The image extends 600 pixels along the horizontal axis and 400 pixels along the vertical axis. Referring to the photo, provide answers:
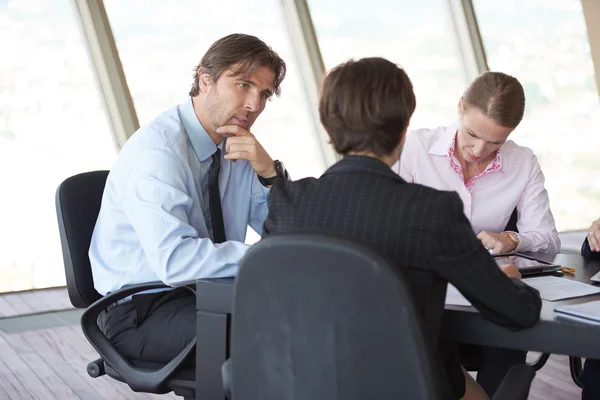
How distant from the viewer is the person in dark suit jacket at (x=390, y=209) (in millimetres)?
1510

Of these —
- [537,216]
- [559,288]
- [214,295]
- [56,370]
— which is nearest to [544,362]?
[537,216]

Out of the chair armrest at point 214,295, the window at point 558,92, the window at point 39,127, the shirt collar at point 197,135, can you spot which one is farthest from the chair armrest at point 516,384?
the window at point 558,92

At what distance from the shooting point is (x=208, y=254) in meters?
2.09

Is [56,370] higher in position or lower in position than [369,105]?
lower

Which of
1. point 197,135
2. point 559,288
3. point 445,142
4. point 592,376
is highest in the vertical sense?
point 197,135

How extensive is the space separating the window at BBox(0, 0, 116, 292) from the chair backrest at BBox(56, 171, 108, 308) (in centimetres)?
225

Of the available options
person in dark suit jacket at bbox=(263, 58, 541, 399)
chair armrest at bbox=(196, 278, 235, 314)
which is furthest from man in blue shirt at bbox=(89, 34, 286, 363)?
person in dark suit jacket at bbox=(263, 58, 541, 399)

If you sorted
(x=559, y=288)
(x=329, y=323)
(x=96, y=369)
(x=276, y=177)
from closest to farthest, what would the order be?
(x=329, y=323), (x=559, y=288), (x=96, y=369), (x=276, y=177)

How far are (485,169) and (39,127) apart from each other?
116 inches

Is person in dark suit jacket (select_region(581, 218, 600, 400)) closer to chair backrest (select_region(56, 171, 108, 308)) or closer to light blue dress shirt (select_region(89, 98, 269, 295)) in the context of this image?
light blue dress shirt (select_region(89, 98, 269, 295))

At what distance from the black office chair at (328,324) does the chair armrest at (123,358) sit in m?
0.69

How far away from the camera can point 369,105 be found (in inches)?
63.6

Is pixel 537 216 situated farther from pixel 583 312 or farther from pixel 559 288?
pixel 583 312

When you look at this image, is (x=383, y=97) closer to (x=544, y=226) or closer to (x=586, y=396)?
(x=586, y=396)
